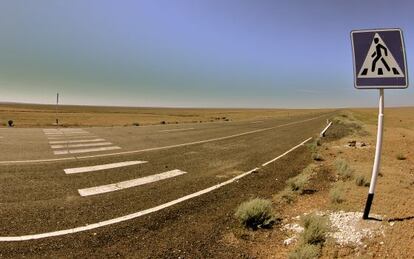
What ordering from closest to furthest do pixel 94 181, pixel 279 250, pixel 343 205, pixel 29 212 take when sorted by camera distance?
pixel 279 250
pixel 29 212
pixel 343 205
pixel 94 181

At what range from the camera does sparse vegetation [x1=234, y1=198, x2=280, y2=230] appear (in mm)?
5335

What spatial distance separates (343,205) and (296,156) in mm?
7285

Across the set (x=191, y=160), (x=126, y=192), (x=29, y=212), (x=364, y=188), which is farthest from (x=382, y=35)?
(x=191, y=160)

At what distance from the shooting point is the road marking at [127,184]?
22.2ft

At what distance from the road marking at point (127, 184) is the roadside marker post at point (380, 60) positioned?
16.9ft

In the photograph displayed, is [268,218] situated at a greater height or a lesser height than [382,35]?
lesser

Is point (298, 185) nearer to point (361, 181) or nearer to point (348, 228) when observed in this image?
point (361, 181)

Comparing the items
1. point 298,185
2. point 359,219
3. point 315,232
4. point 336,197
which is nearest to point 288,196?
point 298,185

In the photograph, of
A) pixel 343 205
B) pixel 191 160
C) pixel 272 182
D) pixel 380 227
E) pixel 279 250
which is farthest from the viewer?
pixel 191 160

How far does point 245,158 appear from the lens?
12109 millimetres

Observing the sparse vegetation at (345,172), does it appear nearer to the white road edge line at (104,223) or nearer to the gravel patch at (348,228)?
the gravel patch at (348,228)

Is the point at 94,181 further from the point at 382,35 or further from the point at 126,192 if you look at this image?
the point at 382,35

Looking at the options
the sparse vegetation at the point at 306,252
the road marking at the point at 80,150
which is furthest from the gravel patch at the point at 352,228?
the road marking at the point at 80,150

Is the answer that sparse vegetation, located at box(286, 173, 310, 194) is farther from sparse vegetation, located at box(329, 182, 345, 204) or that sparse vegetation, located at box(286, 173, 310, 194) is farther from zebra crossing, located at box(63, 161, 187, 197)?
zebra crossing, located at box(63, 161, 187, 197)
